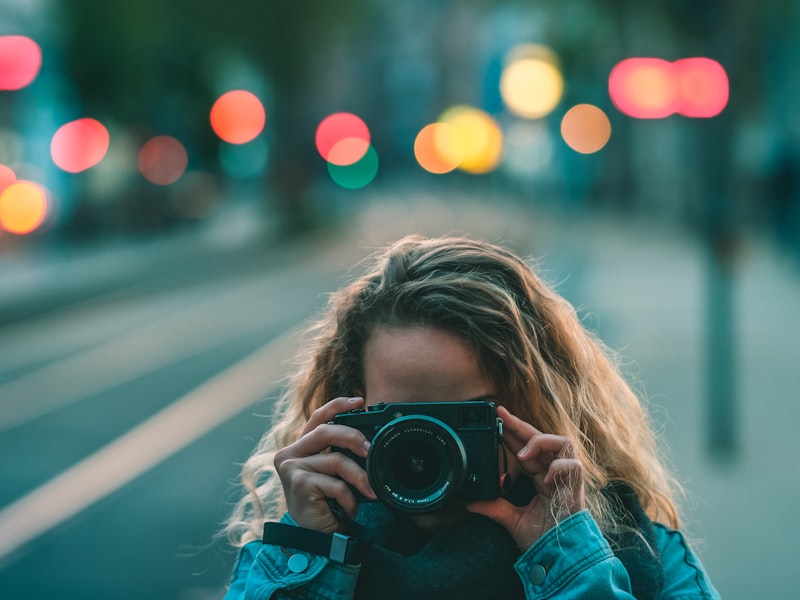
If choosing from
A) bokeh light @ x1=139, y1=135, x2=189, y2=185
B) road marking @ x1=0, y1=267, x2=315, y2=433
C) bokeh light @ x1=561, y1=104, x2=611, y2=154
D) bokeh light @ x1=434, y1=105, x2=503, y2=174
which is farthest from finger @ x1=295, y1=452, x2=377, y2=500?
bokeh light @ x1=561, y1=104, x2=611, y2=154

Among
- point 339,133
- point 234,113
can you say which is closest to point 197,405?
point 234,113

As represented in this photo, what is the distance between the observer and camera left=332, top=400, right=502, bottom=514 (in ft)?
5.29

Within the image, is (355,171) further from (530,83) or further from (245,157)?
(530,83)

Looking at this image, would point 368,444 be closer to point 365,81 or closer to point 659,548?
point 659,548

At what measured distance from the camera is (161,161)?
36.0 meters

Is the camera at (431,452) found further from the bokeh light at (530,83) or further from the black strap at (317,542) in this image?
the bokeh light at (530,83)

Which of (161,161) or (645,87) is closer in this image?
(645,87)

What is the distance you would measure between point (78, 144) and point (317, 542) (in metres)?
28.3

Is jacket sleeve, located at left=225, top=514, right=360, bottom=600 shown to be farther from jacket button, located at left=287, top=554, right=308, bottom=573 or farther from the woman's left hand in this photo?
the woman's left hand

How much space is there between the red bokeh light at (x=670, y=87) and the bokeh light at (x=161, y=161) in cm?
2709

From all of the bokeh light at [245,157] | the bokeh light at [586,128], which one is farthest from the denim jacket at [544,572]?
the bokeh light at [245,157]

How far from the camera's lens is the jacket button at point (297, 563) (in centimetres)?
164

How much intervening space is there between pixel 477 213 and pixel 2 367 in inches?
1352

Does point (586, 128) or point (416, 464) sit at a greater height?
point (416, 464)
